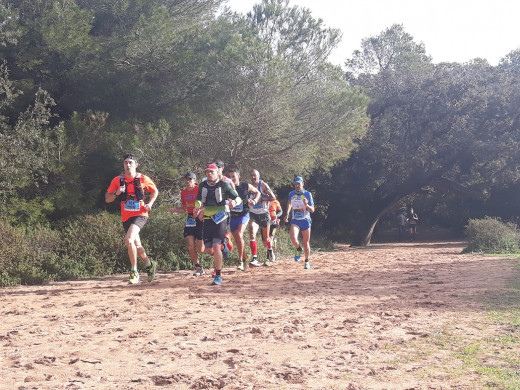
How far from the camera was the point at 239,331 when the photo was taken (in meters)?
5.66

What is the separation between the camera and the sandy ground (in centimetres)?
418

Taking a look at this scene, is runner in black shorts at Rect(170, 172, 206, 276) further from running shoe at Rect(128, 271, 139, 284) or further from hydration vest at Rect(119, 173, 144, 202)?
running shoe at Rect(128, 271, 139, 284)

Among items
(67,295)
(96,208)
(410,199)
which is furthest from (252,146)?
(410,199)

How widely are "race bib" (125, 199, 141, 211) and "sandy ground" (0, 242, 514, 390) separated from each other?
3.93 ft

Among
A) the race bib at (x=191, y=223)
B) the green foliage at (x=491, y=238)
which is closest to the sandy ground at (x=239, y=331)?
the race bib at (x=191, y=223)

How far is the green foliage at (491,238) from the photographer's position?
16.8 metres

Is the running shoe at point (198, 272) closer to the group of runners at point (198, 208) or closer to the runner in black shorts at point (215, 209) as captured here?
the group of runners at point (198, 208)

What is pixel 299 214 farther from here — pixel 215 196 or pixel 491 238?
pixel 491 238

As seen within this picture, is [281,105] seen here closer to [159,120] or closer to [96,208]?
[159,120]

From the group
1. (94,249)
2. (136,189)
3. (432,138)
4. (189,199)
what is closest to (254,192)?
(189,199)

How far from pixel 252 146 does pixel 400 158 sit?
420 inches

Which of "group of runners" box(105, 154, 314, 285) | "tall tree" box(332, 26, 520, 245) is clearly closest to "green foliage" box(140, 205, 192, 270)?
"group of runners" box(105, 154, 314, 285)

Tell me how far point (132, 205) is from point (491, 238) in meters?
12.4

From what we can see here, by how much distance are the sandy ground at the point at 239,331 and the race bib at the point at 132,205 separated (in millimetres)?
1199
